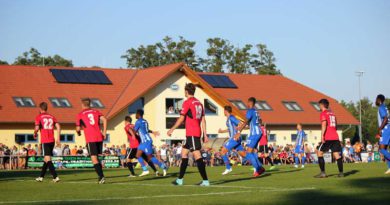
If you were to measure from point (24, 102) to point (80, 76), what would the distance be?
21.8 ft

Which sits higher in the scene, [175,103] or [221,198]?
[175,103]

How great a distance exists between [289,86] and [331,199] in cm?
6086

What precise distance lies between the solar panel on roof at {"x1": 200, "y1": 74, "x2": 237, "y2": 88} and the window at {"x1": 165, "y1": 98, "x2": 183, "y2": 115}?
17.2 ft

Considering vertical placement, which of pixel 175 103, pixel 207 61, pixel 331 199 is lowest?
pixel 331 199

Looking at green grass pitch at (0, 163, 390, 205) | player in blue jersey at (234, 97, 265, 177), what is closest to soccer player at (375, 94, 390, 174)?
player in blue jersey at (234, 97, 265, 177)

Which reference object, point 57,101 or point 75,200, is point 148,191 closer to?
point 75,200

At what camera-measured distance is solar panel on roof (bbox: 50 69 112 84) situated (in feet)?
196

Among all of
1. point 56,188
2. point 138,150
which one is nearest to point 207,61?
point 138,150

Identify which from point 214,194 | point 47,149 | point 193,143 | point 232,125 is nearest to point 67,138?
point 232,125

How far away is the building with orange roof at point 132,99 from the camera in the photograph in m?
55.0

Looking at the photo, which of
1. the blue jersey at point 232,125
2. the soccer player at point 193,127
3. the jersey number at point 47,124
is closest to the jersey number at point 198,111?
the soccer player at point 193,127

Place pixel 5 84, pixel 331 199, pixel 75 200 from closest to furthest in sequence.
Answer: pixel 331 199 → pixel 75 200 → pixel 5 84

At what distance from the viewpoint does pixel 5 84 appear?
56.2 metres

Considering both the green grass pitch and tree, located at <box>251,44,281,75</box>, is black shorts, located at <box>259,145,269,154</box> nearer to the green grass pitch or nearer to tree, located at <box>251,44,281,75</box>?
the green grass pitch
